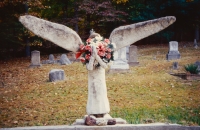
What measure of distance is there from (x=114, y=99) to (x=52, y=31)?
14.9 feet

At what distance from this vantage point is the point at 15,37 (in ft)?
80.4

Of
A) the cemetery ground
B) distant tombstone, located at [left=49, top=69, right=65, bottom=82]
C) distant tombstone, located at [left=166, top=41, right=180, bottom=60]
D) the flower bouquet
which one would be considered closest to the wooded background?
distant tombstone, located at [left=166, top=41, right=180, bottom=60]

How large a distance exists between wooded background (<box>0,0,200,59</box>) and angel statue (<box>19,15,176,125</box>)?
1916cm

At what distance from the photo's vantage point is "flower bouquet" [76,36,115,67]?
546cm

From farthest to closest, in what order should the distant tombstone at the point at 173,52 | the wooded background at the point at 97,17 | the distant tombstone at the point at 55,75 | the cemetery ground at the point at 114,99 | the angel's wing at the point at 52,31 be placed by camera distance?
the wooded background at the point at 97,17 → the distant tombstone at the point at 173,52 → the distant tombstone at the point at 55,75 → the cemetery ground at the point at 114,99 → the angel's wing at the point at 52,31

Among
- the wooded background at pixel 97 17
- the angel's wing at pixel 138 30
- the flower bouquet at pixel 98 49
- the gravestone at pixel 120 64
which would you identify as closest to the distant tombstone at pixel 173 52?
the gravestone at pixel 120 64

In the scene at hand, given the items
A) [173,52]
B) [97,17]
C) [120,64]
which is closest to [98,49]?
[120,64]

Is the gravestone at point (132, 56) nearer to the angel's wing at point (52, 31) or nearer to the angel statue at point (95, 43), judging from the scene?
the angel statue at point (95, 43)

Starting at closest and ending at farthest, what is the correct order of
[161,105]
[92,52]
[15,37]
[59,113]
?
[92,52]
[59,113]
[161,105]
[15,37]

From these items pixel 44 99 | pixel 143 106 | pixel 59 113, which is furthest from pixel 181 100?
pixel 44 99

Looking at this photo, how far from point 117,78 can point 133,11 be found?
1990 centimetres

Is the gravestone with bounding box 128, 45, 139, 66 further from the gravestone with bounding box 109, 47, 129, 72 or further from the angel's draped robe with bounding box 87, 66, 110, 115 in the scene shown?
the angel's draped robe with bounding box 87, 66, 110, 115

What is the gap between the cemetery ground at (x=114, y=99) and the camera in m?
7.41

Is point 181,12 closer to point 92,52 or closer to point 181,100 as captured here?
point 181,100
